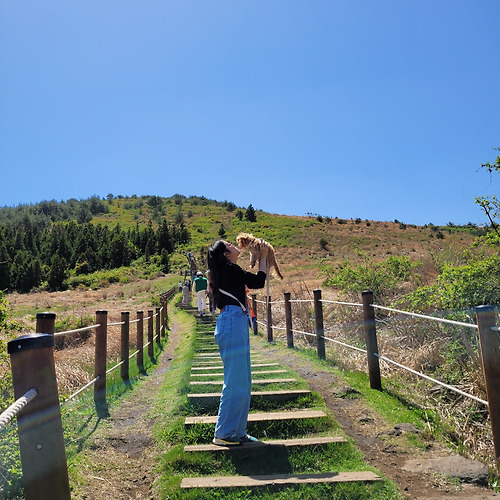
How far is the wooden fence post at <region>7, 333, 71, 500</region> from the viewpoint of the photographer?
5.40 ft

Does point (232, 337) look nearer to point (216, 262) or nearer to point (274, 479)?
point (216, 262)

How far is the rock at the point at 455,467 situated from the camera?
3.20m

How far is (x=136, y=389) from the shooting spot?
6.70 metres

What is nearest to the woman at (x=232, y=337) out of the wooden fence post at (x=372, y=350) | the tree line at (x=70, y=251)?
the wooden fence post at (x=372, y=350)

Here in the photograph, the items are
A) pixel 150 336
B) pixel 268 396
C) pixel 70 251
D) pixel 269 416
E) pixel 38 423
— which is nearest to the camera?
pixel 38 423

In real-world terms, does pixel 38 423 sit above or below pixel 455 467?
above

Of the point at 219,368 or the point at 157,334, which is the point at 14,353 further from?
the point at 157,334

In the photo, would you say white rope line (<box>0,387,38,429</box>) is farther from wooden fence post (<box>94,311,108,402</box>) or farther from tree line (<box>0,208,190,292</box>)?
tree line (<box>0,208,190,292</box>)

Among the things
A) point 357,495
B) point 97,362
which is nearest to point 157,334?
point 97,362

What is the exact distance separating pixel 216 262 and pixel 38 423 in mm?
2284

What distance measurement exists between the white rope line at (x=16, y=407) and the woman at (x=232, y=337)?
7.14ft

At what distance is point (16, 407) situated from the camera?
146 centimetres

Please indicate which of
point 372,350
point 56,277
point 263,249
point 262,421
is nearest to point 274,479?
point 262,421

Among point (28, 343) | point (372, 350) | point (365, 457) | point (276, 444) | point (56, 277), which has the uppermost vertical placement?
point (56, 277)
